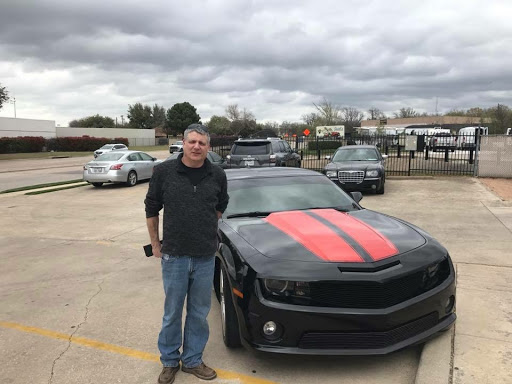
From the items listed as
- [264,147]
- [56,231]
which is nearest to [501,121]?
[264,147]

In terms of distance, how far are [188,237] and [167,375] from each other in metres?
1.04

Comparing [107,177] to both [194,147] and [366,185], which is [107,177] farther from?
[194,147]

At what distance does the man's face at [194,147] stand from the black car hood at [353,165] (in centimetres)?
935

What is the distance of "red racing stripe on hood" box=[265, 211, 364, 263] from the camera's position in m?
3.10

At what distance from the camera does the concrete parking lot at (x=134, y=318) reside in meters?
3.09

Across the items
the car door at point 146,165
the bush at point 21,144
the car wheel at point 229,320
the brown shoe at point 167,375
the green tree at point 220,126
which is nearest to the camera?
the brown shoe at point 167,375

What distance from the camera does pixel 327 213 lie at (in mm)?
4215

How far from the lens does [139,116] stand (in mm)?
99500

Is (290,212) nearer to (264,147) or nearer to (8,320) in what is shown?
(8,320)

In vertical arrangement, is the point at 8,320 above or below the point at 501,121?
below

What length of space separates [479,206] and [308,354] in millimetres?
8629

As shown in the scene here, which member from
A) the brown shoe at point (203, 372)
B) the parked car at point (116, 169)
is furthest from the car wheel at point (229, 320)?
the parked car at point (116, 169)

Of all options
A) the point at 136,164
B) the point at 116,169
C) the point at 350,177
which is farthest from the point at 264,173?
the point at 136,164

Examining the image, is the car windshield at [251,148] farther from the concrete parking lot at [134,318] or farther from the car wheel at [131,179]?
the concrete parking lot at [134,318]
